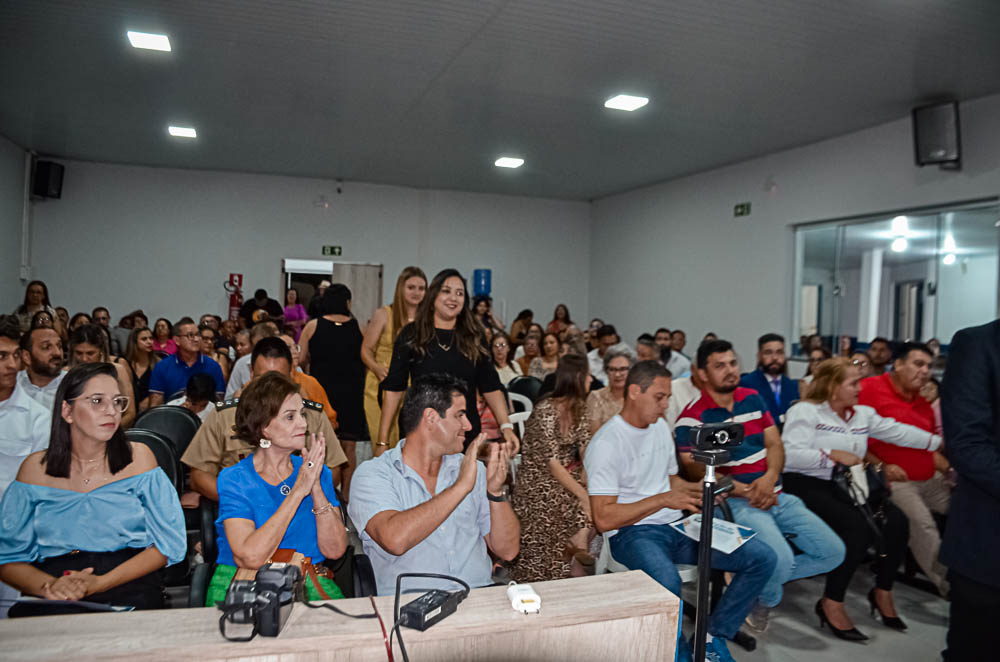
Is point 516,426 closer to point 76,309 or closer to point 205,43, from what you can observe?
point 205,43

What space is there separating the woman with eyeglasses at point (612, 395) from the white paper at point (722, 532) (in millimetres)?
1263

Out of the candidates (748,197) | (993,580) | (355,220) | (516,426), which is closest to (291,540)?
(993,580)

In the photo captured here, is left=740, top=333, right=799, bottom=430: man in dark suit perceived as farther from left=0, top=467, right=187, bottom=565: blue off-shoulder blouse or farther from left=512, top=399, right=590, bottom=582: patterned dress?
left=0, top=467, right=187, bottom=565: blue off-shoulder blouse

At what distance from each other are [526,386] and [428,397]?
355 centimetres

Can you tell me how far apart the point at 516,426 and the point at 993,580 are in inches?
133

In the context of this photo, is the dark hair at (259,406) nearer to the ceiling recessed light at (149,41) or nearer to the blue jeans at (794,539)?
the blue jeans at (794,539)

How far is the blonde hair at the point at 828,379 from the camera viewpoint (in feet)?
12.2

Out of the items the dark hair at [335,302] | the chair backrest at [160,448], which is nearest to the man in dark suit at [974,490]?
the chair backrest at [160,448]

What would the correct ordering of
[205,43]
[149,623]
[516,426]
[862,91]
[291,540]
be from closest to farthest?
[149,623] < [291,540] < [516,426] < [205,43] < [862,91]

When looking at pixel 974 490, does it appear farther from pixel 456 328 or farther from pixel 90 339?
pixel 90 339

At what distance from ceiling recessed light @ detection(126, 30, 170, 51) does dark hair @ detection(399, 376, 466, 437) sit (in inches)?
182

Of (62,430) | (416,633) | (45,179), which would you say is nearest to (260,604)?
(416,633)

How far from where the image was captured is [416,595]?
1.51 m

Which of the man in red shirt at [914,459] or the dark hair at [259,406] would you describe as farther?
the man in red shirt at [914,459]
